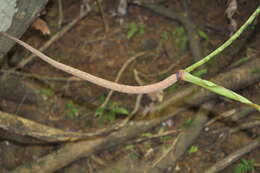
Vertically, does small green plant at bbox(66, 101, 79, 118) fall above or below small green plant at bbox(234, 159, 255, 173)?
above

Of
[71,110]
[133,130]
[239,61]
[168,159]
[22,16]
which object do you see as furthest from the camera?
[71,110]

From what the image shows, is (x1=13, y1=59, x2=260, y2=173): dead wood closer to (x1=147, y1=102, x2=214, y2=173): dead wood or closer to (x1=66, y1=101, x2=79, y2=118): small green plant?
(x1=147, y1=102, x2=214, y2=173): dead wood

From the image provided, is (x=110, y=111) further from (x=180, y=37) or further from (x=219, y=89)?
(x=219, y=89)

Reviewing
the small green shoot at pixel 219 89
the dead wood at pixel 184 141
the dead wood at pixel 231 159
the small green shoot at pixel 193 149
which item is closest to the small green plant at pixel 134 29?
the dead wood at pixel 184 141

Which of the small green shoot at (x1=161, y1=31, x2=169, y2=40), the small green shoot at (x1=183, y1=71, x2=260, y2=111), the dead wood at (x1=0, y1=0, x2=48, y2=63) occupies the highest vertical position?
the dead wood at (x1=0, y1=0, x2=48, y2=63)

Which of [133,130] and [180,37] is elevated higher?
[180,37]

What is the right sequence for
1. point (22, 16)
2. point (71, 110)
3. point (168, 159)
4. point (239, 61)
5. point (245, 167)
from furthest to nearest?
point (71, 110) → point (239, 61) → point (168, 159) → point (245, 167) → point (22, 16)

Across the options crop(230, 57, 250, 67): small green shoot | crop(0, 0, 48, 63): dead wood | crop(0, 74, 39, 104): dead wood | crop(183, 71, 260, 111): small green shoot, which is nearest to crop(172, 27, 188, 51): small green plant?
crop(230, 57, 250, 67): small green shoot

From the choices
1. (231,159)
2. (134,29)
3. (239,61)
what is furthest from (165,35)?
(231,159)
